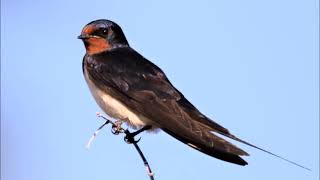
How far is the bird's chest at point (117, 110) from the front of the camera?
3.09 metres

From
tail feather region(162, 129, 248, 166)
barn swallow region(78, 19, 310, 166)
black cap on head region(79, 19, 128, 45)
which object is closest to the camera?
tail feather region(162, 129, 248, 166)

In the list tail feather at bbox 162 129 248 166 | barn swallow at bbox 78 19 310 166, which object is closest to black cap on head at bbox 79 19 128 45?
barn swallow at bbox 78 19 310 166

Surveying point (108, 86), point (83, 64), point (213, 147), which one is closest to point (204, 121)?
point (213, 147)

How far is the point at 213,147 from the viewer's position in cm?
257

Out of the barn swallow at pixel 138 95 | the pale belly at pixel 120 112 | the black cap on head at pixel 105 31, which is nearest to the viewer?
the barn swallow at pixel 138 95

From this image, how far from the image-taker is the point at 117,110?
3.11 metres

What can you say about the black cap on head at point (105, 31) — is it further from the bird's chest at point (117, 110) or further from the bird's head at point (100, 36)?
the bird's chest at point (117, 110)

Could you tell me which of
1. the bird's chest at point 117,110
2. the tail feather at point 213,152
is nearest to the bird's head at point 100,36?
the bird's chest at point 117,110

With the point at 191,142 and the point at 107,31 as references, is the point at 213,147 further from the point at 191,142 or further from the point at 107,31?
the point at 107,31

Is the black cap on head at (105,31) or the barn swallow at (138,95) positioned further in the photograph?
the black cap on head at (105,31)

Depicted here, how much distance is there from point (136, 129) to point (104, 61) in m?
0.47

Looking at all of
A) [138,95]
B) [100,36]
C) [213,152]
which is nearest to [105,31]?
[100,36]

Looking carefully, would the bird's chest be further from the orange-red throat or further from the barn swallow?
the orange-red throat

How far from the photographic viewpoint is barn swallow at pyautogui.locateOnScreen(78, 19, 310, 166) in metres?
2.71
